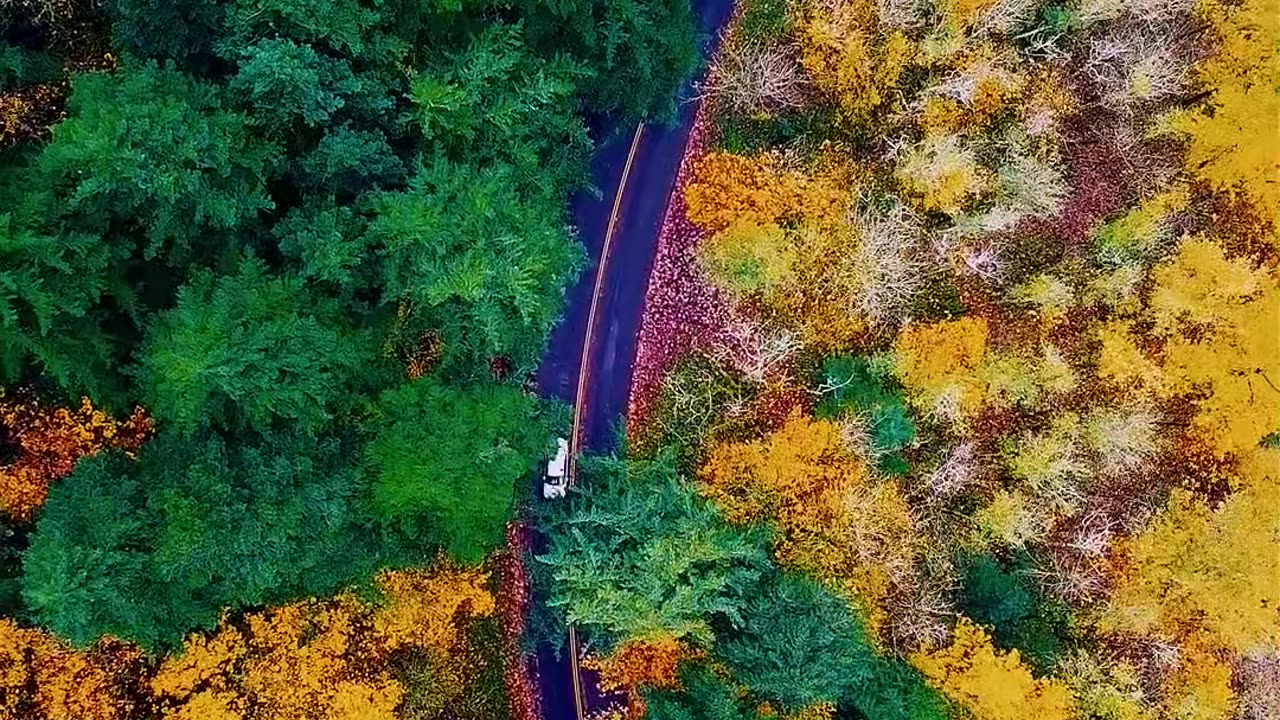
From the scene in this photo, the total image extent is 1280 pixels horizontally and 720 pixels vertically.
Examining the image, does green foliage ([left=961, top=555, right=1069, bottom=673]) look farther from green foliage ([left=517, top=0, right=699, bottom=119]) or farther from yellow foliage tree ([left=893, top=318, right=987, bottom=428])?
green foliage ([left=517, top=0, right=699, bottom=119])

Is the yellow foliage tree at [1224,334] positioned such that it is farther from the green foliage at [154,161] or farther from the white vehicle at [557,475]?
→ the green foliage at [154,161]

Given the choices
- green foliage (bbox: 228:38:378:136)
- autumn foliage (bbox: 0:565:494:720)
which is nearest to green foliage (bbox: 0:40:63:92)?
green foliage (bbox: 228:38:378:136)

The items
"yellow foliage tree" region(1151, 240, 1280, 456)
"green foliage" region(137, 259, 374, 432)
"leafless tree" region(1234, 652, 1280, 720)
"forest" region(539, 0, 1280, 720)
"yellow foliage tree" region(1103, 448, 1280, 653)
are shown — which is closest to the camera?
"green foliage" region(137, 259, 374, 432)

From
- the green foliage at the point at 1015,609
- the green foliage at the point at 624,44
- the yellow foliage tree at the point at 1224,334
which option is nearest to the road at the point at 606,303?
the green foliage at the point at 624,44

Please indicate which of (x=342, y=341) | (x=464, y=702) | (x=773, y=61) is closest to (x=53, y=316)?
(x=342, y=341)

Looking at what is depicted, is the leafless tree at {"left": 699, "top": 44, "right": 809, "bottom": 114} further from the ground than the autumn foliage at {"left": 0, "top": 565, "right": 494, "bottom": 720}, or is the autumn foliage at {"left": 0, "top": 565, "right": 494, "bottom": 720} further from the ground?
the leafless tree at {"left": 699, "top": 44, "right": 809, "bottom": 114}

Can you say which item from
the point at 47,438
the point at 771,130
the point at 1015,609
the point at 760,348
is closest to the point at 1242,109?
the point at 771,130
